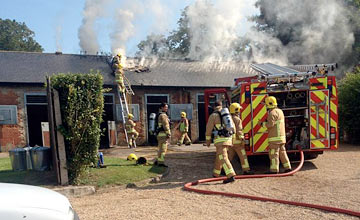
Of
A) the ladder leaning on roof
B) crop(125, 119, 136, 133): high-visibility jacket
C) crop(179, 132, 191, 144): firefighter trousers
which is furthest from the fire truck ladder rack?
crop(179, 132, 191, 144): firefighter trousers

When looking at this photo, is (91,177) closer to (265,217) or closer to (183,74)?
(265,217)

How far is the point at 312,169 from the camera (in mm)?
7828

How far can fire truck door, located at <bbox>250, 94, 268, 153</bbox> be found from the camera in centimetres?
770

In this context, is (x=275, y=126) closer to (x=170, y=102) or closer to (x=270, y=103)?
(x=270, y=103)

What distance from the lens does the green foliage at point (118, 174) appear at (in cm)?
667

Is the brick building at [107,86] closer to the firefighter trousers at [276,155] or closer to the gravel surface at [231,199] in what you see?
the gravel surface at [231,199]

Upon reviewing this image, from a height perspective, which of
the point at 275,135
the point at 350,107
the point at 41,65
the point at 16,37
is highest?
the point at 16,37

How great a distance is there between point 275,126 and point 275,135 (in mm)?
203

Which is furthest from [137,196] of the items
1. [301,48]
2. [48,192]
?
[301,48]

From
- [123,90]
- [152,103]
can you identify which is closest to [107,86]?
[123,90]

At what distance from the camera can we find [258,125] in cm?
775

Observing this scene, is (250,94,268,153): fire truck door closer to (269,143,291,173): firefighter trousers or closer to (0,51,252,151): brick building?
(269,143,291,173): firefighter trousers

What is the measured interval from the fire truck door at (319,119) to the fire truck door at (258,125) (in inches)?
44.7

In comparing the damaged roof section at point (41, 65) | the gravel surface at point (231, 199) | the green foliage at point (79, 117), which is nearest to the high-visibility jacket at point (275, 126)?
the gravel surface at point (231, 199)
